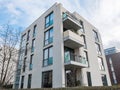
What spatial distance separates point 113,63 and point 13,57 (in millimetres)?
34749

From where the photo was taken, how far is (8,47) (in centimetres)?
1329

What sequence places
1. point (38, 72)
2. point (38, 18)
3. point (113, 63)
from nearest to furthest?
point (38, 72)
point (38, 18)
point (113, 63)

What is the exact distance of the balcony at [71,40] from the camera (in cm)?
1266

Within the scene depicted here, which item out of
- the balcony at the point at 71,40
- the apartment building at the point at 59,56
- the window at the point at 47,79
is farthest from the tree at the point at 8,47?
the balcony at the point at 71,40

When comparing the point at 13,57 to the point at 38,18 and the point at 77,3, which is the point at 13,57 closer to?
the point at 38,18

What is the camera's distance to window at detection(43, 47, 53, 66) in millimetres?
13573

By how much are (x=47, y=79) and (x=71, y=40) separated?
17.2 ft

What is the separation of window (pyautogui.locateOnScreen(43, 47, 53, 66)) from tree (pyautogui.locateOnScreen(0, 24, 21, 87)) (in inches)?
141

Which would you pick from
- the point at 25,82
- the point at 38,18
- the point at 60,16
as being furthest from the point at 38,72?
the point at 38,18

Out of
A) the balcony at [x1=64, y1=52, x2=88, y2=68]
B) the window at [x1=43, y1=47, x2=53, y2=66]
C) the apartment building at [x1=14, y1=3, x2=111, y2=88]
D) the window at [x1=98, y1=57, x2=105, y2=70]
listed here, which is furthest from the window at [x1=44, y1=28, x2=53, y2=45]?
the window at [x1=98, y1=57, x2=105, y2=70]

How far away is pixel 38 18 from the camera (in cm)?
1895

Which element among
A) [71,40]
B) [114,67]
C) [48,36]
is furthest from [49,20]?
[114,67]

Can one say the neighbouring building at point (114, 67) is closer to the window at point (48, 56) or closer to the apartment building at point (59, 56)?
the apartment building at point (59, 56)

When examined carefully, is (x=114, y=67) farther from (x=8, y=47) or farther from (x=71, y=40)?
(x=8, y=47)
